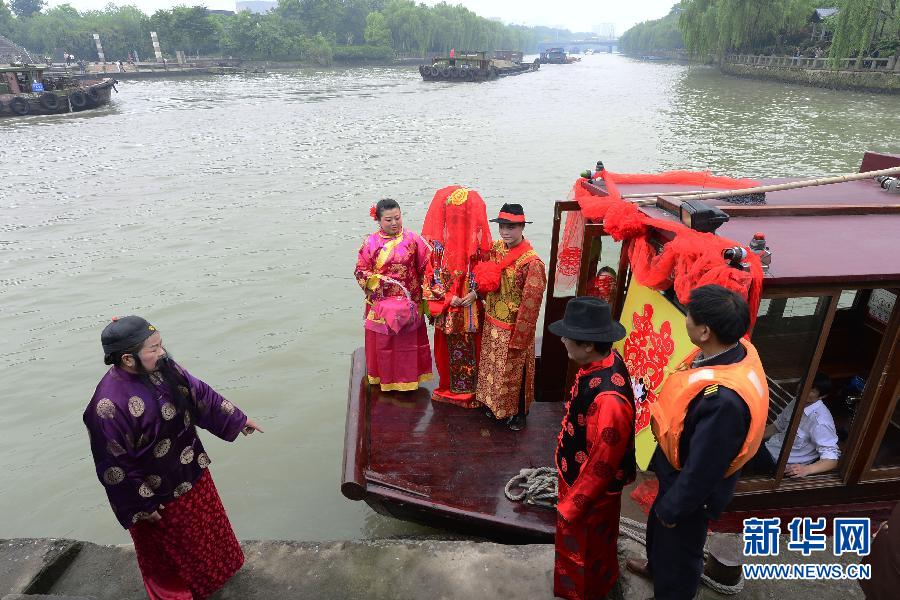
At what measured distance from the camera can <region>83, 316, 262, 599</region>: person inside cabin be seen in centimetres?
216

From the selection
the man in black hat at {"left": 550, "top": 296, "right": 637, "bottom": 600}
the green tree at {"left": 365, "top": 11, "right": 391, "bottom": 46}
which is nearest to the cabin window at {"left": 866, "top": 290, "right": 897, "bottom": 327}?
the man in black hat at {"left": 550, "top": 296, "right": 637, "bottom": 600}

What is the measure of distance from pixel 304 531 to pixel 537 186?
1086 cm

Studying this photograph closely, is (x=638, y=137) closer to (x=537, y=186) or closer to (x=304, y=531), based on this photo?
(x=537, y=186)

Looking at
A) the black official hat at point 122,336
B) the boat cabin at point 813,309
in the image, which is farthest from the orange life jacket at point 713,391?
the black official hat at point 122,336

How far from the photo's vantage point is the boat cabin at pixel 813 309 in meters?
2.47

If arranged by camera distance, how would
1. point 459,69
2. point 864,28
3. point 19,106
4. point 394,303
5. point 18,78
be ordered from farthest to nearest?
point 459,69
point 864,28
point 18,78
point 19,106
point 394,303

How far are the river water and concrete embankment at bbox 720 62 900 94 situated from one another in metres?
2.21

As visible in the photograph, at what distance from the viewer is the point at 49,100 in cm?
2650

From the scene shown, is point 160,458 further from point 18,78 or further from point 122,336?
point 18,78

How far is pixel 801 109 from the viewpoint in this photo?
952 inches

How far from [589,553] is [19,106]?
3342 centimetres

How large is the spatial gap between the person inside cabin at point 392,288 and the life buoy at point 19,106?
3100 cm

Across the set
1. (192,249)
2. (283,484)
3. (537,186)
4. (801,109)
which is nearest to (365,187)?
(537,186)

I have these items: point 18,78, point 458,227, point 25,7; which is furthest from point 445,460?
point 25,7
